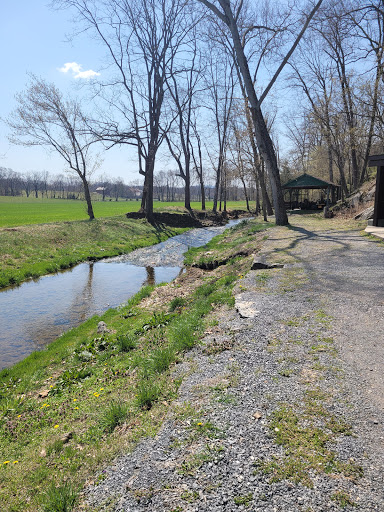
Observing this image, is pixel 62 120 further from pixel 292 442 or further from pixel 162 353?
pixel 292 442

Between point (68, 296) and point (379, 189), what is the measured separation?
12.0 metres

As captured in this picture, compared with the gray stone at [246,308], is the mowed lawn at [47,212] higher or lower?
higher

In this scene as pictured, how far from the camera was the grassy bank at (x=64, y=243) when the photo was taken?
13672 millimetres

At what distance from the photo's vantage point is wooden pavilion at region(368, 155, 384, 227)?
40.1ft

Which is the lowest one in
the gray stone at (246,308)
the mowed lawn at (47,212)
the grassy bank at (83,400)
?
the grassy bank at (83,400)

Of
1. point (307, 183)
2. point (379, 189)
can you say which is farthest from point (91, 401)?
point (307, 183)

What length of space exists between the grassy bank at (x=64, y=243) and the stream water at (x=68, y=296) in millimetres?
691

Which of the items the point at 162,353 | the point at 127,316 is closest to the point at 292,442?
the point at 162,353

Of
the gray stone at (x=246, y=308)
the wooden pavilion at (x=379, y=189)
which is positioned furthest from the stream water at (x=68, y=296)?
the wooden pavilion at (x=379, y=189)

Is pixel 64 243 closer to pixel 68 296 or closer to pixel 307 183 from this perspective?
pixel 68 296

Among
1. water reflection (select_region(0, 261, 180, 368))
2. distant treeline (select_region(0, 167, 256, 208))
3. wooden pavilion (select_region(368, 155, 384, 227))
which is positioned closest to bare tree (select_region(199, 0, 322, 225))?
wooden pavilion (select_region(368, 155, 384, 227))

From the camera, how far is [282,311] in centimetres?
531

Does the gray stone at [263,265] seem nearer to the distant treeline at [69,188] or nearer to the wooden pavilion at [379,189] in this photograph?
the wooden pavilion at [379,189]

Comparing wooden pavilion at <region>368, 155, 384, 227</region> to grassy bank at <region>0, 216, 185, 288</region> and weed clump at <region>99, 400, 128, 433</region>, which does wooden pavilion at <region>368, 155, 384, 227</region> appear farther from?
weed clump at <region>99, 400, 128, 433</region>
